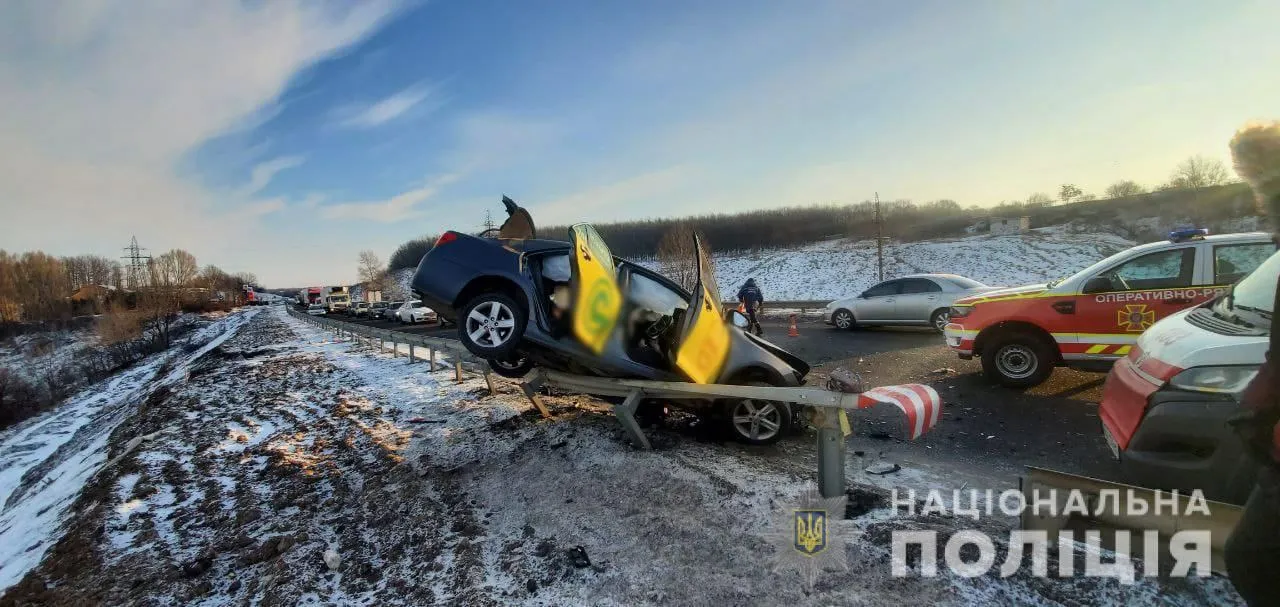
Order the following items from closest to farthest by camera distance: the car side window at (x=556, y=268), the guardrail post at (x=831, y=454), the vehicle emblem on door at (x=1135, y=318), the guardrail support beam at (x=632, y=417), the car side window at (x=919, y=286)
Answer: the guardrail post at (x=831, y=454) < the guardrail support beam at (x=632, y=417) < the car side window at (x=556, y=268) < the vehicle emblem on door at (x=1135, y=318) < the car side window at (x=919, y=286)

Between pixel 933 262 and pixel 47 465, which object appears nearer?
pixel 47 465

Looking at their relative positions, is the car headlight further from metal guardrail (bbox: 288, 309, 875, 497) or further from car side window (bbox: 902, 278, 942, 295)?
car side window (bbox: 902, 278, 942, 295)

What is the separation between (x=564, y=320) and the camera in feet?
15.0

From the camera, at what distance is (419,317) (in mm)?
27922

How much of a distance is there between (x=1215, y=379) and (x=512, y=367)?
18.4ft

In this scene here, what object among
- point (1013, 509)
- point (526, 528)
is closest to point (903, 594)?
point (1013, 509)

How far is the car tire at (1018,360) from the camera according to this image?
20.4 feet

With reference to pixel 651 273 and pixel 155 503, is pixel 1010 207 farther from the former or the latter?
pixel 155 503

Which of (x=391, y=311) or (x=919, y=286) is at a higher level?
(x=919, y=286)

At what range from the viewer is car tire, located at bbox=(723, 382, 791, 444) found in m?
4.65

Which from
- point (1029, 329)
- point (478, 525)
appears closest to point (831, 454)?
point (478, 525)

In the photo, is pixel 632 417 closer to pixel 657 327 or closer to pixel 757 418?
pixel 657 327

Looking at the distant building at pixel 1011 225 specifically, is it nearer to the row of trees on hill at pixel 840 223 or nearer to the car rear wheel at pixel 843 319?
the row of trees on hill at pixel 840 223

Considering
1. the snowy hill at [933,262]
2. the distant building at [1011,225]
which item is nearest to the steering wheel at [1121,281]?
the snowy hill at [933,262]
